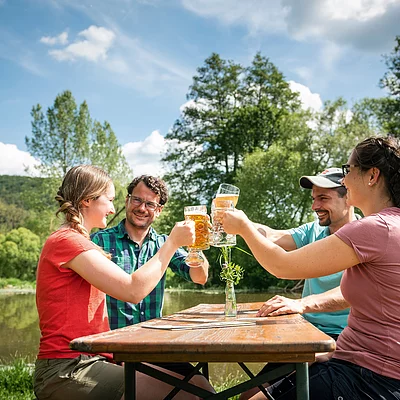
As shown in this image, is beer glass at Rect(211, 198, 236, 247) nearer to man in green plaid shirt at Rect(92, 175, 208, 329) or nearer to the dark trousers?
the dark trousers

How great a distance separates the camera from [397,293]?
1855mm

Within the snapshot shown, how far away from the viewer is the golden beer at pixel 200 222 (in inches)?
94.4

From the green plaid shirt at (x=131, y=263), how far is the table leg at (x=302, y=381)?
5.92 ft

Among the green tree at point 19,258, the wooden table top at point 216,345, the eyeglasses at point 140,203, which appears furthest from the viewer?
the green tree at point 19,258

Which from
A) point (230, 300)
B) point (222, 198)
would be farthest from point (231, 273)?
point (222, 198)

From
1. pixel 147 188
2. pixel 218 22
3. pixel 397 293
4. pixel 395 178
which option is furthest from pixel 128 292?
pixel 218 22

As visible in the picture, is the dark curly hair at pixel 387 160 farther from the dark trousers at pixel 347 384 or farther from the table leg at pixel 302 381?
the table leg at pixel 302 381

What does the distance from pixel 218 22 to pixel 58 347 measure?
100.0 feet

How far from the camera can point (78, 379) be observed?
75.3 inches

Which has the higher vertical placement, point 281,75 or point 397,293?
point 281,75

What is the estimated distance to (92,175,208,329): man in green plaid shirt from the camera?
333 centimetres

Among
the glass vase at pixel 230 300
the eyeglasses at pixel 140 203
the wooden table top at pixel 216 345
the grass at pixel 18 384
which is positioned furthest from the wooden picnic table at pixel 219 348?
the grass at pixel 18 384

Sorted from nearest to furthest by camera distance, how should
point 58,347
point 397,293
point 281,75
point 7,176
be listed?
point 397,293
point 58,347
point 281,75
point 7,176

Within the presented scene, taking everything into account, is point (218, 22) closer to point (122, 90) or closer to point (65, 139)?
point (122, 90)
